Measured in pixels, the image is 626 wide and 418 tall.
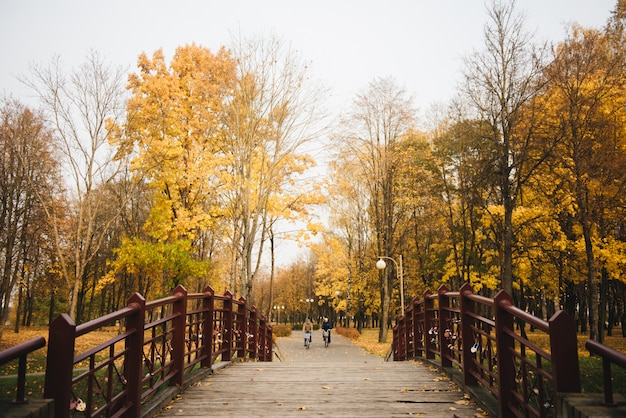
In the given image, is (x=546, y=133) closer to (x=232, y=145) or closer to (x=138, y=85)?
(x=232, y=145)

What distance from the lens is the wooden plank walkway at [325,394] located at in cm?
459

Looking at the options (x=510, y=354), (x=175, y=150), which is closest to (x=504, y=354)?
(x=510, y=354)

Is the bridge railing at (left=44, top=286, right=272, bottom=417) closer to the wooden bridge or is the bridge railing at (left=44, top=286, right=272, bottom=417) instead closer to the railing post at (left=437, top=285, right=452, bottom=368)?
the wooden bridge

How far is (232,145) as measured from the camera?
14.4 metres

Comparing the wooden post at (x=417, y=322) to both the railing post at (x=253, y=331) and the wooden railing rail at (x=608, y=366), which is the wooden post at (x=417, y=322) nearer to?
the railing post at (x=253, y=331)

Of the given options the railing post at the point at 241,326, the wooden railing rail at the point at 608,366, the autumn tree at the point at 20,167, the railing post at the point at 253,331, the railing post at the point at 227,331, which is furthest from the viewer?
the autumn tree at the point at 20,167

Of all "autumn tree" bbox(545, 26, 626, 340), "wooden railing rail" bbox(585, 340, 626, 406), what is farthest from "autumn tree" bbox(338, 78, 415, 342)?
"wooden railing rail" bbox(585, 340, 626, 406)

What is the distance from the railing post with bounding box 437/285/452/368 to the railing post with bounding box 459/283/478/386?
3.56 ft

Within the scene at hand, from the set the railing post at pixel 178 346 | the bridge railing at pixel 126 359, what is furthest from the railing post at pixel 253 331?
the railing post at pixel 178 346

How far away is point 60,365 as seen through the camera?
2996 mm

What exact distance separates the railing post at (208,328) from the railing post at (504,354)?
448cm

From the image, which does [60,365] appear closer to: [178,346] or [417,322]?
[178,346]

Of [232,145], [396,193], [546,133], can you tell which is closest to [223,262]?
[396,193]

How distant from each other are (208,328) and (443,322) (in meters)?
3.90
